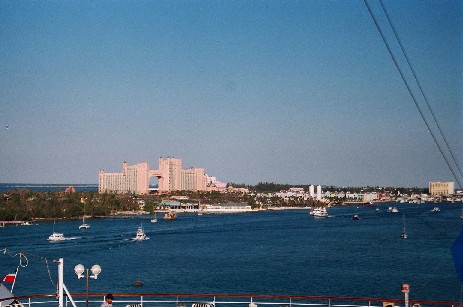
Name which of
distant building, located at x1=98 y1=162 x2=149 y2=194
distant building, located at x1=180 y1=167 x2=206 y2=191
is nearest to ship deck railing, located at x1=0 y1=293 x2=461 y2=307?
distant building, located at x1=98 y1=162 x2=149 y2=194

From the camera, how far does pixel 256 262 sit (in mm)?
28281

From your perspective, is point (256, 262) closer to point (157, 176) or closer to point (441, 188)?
point (157, 176)

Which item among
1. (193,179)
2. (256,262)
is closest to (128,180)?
(193,179)

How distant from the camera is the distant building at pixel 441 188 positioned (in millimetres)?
139750

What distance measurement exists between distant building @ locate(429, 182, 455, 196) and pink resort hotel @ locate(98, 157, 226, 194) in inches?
2147

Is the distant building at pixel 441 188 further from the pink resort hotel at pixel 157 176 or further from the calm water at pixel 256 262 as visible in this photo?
the calm water at pixel 256 262

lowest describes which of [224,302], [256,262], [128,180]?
[256,262]

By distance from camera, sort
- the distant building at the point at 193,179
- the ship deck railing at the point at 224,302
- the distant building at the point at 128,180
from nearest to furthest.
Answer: the ship deck railing at the point at 224,302, the distant building at the point at 128,180, the distant building at the point at 193,179

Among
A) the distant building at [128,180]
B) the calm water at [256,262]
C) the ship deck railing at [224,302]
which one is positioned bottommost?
the calm water at [256,262]

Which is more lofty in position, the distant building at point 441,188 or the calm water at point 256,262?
the distant building at point 441,188

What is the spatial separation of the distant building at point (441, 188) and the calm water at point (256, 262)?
322ft

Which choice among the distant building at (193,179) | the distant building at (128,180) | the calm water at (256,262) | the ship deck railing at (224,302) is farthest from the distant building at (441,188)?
the ship deck railing at (224,302)

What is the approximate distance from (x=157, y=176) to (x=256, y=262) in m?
101

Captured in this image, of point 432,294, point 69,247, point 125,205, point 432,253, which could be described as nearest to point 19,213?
point 125,205
